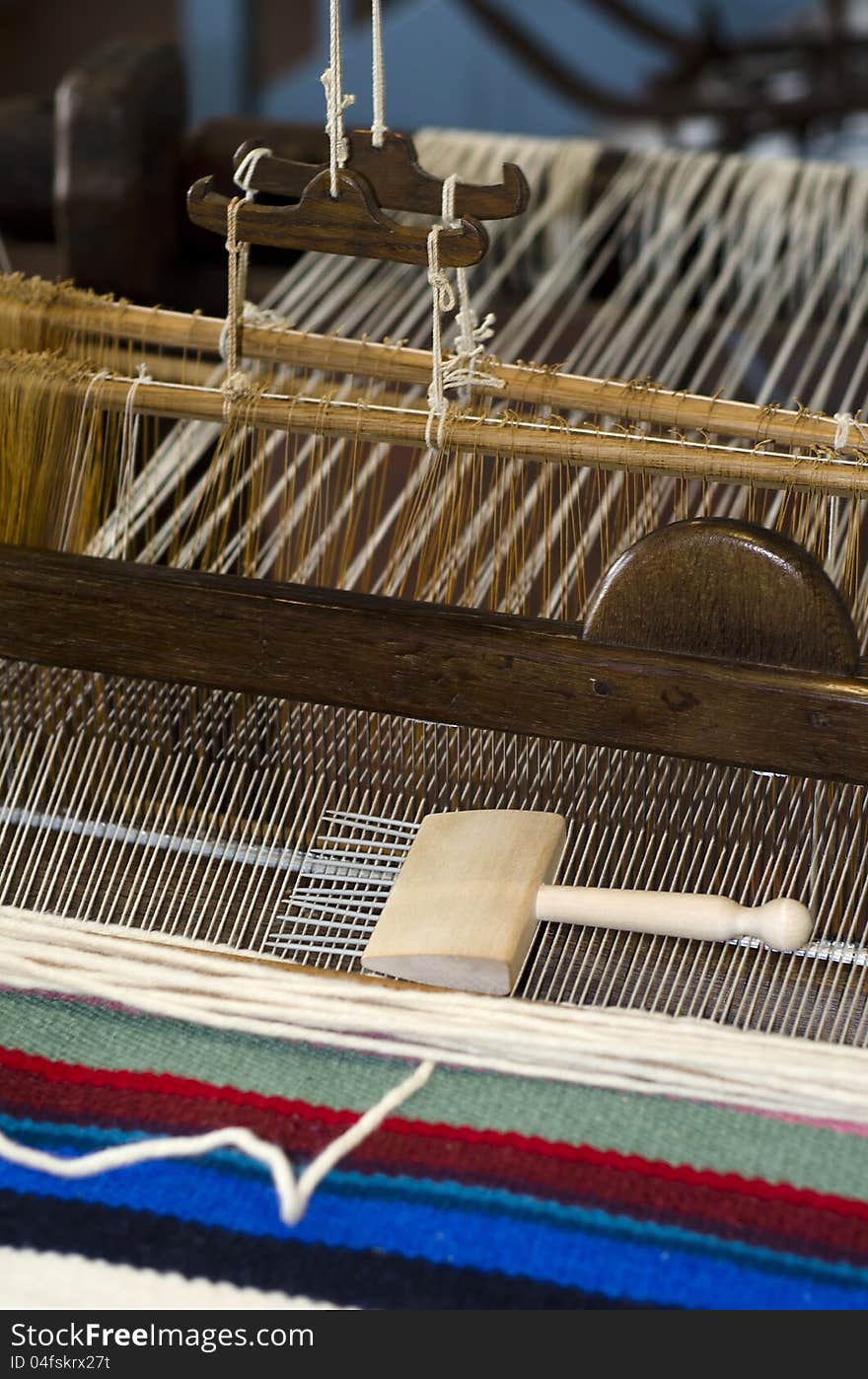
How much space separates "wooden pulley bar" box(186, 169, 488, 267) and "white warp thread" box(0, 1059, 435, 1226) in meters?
0.60

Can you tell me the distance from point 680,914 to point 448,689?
22cm

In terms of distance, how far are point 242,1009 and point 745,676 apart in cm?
40

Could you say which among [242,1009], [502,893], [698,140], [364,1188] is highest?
[698,140]

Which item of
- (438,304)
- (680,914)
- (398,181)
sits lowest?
(680,914)

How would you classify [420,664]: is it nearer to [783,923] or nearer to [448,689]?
[448,689]

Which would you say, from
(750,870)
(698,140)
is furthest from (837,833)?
(698,140)

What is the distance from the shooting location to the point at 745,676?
1.07 m

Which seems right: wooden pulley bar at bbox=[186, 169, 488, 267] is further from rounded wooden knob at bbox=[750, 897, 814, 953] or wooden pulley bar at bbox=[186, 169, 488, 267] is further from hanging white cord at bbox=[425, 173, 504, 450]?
rounded wooden knob at bbox=[750, 897, 814, 953]

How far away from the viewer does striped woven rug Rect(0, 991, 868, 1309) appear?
35.8 inches

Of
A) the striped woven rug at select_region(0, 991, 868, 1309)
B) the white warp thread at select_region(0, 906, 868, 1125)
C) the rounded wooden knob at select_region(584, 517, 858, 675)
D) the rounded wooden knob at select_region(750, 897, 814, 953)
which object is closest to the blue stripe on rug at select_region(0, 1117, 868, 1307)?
the striped woven rug at select_region(0, 991, 868, 1309)

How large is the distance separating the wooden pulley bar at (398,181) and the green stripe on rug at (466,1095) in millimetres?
604

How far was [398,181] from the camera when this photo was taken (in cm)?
120

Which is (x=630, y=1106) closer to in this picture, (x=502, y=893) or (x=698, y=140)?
(x=502, y=893)

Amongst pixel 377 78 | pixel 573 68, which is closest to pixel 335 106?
pixel 377 78
